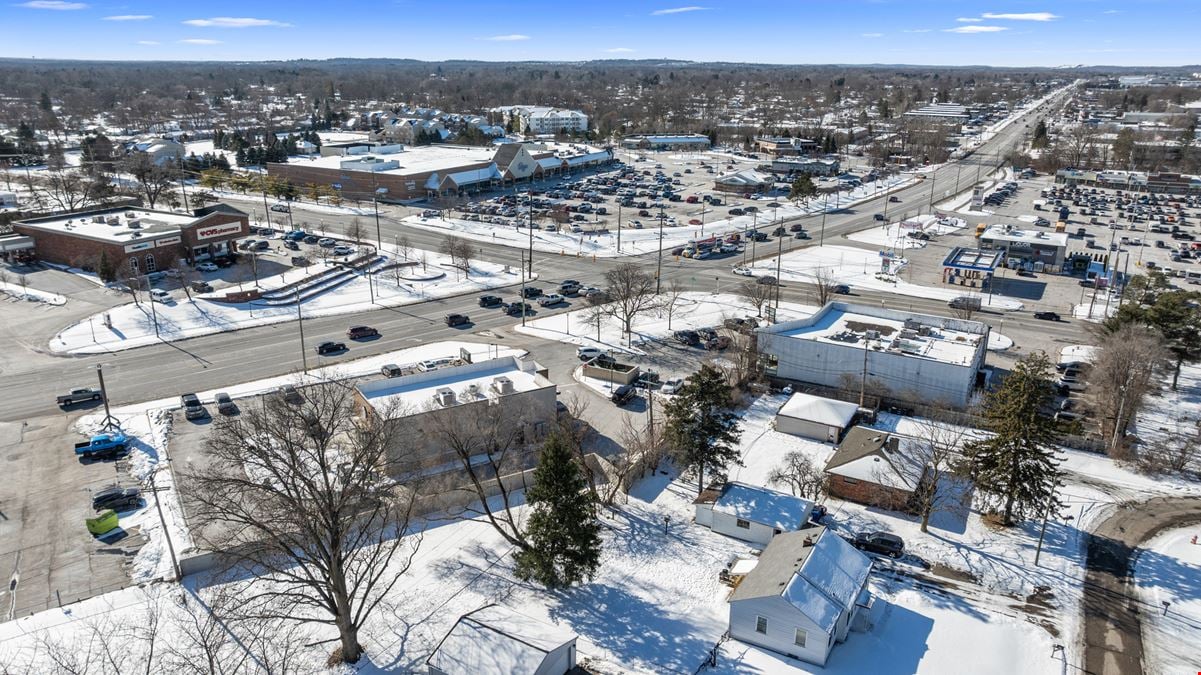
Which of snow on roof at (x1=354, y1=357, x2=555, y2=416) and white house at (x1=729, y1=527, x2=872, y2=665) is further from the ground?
snow on roof at (x1=354, y1=357, x2=555, y2=416)

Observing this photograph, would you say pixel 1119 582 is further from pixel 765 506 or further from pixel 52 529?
pixel 52 529

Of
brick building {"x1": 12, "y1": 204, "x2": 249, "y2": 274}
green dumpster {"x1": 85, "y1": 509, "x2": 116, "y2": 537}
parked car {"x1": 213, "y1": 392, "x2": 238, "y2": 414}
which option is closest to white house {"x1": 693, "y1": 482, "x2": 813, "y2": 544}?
green dumpster {"x1": 85, "y1": 509, "x2": 116, "y2": 537}

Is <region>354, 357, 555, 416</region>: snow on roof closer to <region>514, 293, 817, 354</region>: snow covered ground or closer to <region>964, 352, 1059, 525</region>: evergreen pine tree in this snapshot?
<region>514, 293, 817, 354</region>: snow covered ground

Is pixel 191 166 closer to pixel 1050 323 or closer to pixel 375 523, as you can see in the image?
pixel 375 523

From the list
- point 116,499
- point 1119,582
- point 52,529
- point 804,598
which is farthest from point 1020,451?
point 52,529

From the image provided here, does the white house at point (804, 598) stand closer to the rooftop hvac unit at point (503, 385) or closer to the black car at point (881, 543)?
the black car at point (881, 543)

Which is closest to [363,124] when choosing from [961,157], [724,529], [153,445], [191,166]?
[191,166]

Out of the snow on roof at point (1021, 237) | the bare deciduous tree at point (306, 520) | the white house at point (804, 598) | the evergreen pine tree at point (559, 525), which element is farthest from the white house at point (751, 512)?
the snow on roof at point (1021, 237)

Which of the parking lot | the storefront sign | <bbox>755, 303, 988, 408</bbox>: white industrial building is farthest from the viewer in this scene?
the storefront sign
